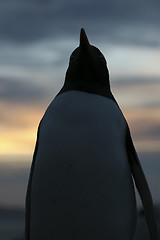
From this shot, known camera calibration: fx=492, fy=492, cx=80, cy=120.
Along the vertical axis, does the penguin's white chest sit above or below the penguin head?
below

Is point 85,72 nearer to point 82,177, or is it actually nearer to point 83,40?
point 83,40

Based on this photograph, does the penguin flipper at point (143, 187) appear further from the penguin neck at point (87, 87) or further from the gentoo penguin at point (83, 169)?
the penguin neck at point (87, 87)

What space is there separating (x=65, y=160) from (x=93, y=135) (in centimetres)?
34

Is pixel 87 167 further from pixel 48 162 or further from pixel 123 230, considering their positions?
pixel 123 230

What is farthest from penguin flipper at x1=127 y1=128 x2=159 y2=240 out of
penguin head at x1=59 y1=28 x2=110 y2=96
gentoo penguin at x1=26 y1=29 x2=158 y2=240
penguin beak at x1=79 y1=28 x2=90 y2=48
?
penguin beak at x1=79 y1=28 x2=90 y2=48

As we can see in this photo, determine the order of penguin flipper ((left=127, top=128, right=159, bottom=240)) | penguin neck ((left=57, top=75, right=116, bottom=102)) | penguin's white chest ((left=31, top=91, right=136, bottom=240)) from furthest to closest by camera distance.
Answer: penguin flipper ((left=127, top=128, right=159, bottom=240))
penguin neck ((left=57, top=75, right=116, bottom=102))
penguin's white chest ((left=31, top=91, right=136, bottom=240))

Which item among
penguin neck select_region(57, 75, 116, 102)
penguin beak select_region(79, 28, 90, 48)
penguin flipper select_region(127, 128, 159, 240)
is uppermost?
penguin beak select_region(79, 28, 90, 48)

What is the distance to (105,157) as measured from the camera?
177 inches

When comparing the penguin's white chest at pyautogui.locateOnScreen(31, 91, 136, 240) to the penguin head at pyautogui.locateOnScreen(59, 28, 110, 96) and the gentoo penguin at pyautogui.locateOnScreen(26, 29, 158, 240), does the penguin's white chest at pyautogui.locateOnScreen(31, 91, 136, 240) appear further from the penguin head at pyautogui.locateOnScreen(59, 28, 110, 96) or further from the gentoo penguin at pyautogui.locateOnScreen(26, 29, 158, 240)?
the penguin head at pyautogui.locateOnScreen(59, 28, 110, 96)

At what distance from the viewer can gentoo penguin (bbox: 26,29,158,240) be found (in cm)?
440

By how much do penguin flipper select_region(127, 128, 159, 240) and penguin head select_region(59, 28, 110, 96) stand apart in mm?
Result: 580

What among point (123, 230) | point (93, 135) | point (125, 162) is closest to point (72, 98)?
point (93, 135)

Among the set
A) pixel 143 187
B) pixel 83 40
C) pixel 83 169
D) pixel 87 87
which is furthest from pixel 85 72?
pixel 143 187

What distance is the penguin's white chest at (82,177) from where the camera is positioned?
439 centimetres
